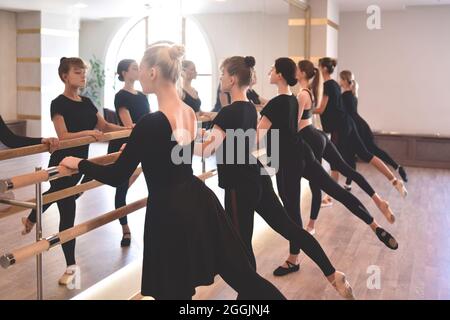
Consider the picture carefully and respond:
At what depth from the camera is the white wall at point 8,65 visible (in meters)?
2.55

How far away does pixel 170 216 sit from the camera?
222cm

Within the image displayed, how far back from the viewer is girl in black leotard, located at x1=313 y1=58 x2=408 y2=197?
19.2 ft

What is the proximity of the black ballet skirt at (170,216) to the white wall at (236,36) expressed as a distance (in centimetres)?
109

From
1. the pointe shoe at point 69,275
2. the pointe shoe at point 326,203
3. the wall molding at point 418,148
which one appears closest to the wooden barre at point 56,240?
the pointe shoe at point 69,275

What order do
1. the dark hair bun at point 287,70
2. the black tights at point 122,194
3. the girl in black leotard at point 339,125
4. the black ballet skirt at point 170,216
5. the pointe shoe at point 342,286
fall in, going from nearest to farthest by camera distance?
the black ballet skirt at point 170,216, the pointe shoe at point 342,286, the black tights at point 122,194, the dark hair bun at point 287,70, the girl in black leotard at point 339,125

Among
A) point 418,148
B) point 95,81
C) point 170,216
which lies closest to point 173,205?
point 170,216

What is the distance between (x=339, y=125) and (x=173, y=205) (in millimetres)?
4105

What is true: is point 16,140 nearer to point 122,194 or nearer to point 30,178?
point 30,178

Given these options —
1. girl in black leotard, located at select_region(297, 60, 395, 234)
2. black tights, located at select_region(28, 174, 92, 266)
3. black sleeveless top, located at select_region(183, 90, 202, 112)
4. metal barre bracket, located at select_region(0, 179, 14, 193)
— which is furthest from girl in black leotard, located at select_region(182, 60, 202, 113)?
metal barre bracket, located at select_region(0, 179, 14, 193)

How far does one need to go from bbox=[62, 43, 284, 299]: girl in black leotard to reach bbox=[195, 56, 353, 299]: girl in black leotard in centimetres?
69

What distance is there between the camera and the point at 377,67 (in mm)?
9844

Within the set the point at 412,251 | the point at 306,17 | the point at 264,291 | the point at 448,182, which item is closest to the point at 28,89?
the point at 264,291

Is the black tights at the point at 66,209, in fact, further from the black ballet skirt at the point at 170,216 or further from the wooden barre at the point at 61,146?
the black ballet skirt at the point at 170,216

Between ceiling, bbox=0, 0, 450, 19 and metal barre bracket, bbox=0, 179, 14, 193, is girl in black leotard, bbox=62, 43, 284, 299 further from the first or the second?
ceiling, bbox=0, 0, 450, 19
